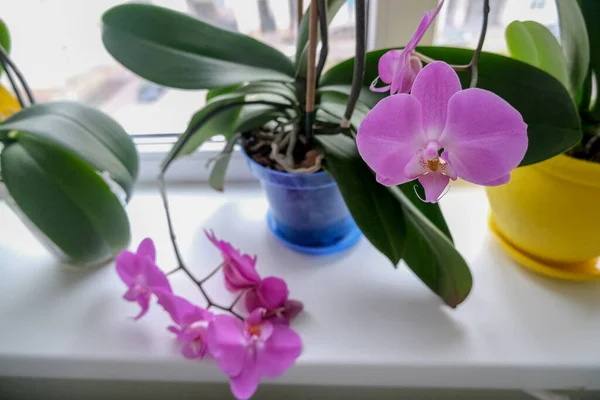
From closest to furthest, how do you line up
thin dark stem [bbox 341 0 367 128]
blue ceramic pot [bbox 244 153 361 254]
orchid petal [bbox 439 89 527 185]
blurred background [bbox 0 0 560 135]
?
orchid petal [bbox 439 89 527 185] → thin dark stem [bbox 341 0 367 128] → blue ceramic pot [bbox 244 153 361 254] → blurred background [bbox 0 0 560 135]

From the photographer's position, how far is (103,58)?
0.93 metres

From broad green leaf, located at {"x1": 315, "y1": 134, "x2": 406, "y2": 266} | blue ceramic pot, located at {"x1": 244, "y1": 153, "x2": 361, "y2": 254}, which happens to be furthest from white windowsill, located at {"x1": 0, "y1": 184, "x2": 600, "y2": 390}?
broad green leaf, located at {"x1": 315, "y1": 134, "x2": 406, "y2": 266}

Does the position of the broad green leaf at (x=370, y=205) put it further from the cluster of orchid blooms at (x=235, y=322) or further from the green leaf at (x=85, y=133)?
the green leaf at (x=85, y=133)

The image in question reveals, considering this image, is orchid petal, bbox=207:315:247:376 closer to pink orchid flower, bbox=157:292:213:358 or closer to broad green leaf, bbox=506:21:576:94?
pink orchid flower, bbox=157:292:213:358

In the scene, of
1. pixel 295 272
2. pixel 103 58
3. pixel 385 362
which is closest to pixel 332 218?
pixel 295 272

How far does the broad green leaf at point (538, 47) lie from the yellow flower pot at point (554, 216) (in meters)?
0.11

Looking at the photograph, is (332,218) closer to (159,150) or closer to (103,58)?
(159,150)

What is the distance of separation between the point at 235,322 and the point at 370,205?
22 cm

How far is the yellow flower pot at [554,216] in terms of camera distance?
1.74ft

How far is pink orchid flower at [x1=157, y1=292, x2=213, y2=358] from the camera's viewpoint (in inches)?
20.6

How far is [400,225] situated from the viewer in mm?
533

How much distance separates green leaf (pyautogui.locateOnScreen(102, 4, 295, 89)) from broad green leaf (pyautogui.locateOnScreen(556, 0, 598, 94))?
343 millimetres

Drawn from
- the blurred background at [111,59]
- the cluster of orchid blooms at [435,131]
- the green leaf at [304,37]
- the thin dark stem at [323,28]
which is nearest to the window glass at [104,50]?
the blurred background at [111,59]

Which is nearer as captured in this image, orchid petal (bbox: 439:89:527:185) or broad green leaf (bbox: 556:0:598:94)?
orchid petal (bbox: 439:89:527:185)
